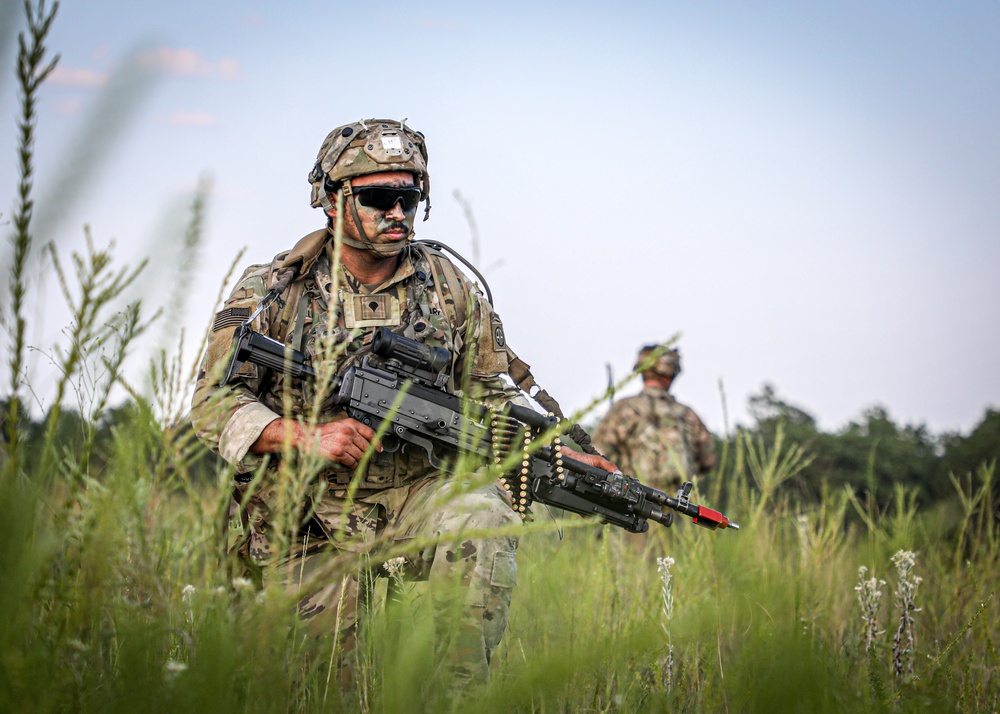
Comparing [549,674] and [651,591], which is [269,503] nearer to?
[651,591]

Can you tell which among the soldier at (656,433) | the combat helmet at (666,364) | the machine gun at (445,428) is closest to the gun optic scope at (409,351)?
the machine gun at (445,428)

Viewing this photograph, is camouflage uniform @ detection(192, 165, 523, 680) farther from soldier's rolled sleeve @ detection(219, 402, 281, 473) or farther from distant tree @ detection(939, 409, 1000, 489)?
distant tree @ detection(939, 409, 1000, 489)

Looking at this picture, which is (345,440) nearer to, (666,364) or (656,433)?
(656,433)

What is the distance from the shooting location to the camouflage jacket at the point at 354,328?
321 cm

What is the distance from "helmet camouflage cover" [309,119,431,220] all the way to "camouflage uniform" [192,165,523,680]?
0.27 metres

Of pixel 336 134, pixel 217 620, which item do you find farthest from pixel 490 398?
pixel 217 620

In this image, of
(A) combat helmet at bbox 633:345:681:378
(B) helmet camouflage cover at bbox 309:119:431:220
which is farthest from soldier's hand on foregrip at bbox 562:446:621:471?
(A) combat helmet at bbox 633:345:681:378

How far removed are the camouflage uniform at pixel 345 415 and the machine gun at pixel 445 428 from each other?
89mm

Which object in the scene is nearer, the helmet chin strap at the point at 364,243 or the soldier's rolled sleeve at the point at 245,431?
the soldier's rolled sleeve at the point at 245,431

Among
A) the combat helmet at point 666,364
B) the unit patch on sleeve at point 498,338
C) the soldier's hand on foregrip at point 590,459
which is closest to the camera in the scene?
the soldier's hand on foregrip at point 590,459

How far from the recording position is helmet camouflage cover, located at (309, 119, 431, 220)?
11.5ft


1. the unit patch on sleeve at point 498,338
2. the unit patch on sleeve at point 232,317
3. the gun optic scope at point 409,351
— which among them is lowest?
the gun optic scope at point 409,351

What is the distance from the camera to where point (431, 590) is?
1.97 metres

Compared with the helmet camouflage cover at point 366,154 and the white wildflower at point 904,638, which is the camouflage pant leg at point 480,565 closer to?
the white wildflower at point 904,638
